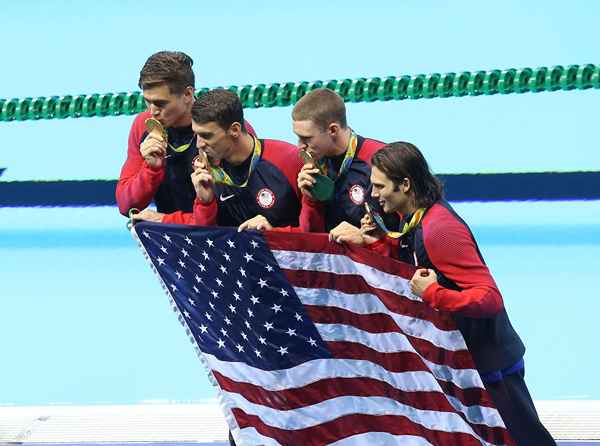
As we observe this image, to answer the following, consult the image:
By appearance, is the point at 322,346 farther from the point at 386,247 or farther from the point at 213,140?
the point at 213,140

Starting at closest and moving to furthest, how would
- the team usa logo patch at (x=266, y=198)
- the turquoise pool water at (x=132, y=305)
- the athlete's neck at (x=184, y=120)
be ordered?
1. the team usa logo patch at (x=266, y=198)
2. the athlete's neck at (x=184, y=120)
3. the turquoise pool water at (x=132, y=305)

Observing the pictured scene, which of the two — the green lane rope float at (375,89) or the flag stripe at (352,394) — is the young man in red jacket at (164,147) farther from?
the green lane rope float at (375,89)

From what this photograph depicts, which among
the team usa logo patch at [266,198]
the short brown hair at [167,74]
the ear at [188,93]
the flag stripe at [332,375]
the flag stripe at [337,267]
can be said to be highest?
the short brown hair at [167,74]

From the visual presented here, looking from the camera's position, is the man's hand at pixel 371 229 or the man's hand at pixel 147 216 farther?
the man's hand at pixel 147 216

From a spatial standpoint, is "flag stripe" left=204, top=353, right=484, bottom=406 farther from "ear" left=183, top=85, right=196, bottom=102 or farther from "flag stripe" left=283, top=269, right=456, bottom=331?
"ear" left=183, top=85, right=196, bottom=102

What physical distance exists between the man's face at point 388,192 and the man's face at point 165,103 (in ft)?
2.87

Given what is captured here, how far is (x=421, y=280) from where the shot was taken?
4.50 m

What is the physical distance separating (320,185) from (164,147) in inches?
24.0

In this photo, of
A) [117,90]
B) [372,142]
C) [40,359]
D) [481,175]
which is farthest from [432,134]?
[372,142]

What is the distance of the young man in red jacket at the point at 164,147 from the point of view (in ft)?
16.9

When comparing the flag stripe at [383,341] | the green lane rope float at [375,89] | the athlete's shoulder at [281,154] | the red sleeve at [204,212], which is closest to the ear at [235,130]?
the athlete's shoulder at [281,154]

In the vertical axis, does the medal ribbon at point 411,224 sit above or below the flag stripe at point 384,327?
above

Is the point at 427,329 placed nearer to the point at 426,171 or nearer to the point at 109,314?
the point at 426,171

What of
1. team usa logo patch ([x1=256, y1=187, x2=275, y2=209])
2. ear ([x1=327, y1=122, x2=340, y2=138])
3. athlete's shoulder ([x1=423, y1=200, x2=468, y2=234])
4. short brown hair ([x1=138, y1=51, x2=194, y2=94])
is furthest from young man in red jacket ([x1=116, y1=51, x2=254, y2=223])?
athlete's shoulder ([x1=423, y1=200, x2=468, y2=234])
